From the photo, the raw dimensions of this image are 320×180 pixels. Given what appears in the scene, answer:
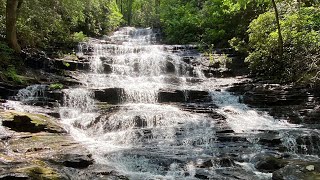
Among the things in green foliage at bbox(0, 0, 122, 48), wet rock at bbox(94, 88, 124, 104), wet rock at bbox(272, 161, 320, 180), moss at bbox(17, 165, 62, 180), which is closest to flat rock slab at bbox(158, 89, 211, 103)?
wet rock at bbox(94, 88, 124, 104)

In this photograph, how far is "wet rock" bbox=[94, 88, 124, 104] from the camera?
1303cm

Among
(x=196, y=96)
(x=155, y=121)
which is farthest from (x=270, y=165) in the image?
(x=196, y=96)

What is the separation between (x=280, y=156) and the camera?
780 centimetres

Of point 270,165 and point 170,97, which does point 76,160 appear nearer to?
point 270,165

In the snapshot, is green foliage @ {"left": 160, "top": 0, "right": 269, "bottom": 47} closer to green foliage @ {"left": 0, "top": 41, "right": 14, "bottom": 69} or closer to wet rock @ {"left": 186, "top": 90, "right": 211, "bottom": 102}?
wet rock @ {"left": 186, "top": 90, "right": 211, "bottom": 102}

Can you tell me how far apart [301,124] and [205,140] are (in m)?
3.80

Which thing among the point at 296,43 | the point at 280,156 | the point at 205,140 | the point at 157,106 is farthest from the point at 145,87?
the point at 280,156

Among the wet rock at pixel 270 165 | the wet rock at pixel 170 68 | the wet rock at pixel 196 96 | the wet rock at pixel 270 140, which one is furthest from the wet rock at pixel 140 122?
the wet rock at pixel 170 68

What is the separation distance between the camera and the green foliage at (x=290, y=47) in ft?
43.4

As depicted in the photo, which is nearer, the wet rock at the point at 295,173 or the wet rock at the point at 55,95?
the wet rock at the point at 295,173

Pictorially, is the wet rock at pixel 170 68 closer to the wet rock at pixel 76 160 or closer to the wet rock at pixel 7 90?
the wet rock at pixel 7 90

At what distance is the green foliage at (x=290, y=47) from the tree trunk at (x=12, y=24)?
34.4ft

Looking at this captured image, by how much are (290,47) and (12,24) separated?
1190cm

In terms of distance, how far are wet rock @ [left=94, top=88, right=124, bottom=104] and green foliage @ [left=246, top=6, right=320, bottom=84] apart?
6441 millimetres
